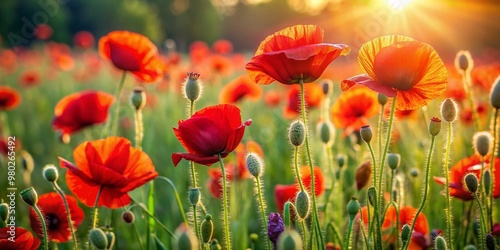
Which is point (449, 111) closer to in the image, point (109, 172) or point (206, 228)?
point (206, 228)

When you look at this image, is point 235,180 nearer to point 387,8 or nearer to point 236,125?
point 236,125

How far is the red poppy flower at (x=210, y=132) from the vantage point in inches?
46.9

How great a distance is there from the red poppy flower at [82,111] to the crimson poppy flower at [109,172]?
0.83 m

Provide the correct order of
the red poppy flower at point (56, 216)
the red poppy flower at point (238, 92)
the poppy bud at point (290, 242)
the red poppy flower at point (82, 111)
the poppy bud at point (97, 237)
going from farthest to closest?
the red poppy flower at point (238, 92) < the red poppy flower at point (82, 111) < the red poppy flower at point (56, 216) < the poppy bud at point (97, 237) < the poppy bud at point (290, 242)

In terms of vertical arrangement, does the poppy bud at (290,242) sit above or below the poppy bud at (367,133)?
below

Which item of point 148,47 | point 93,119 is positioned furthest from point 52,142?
point 148,47

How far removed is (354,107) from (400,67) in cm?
120

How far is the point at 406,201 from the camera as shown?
1.91 metres

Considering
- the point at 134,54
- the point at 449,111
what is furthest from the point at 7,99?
the point at 449,111

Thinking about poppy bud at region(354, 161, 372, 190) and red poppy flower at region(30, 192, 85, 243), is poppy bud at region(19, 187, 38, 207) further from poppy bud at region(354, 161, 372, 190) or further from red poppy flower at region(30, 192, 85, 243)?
poppy bud at region(354, 161, 372, 190)

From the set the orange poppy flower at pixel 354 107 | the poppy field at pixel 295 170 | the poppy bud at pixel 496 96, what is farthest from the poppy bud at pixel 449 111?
the orange poppy flower at pixel 354 107

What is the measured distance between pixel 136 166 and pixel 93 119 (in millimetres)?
935

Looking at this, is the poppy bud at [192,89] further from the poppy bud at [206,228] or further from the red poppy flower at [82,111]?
the red poppy flower at [82,111]

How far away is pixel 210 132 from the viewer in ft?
3.95
